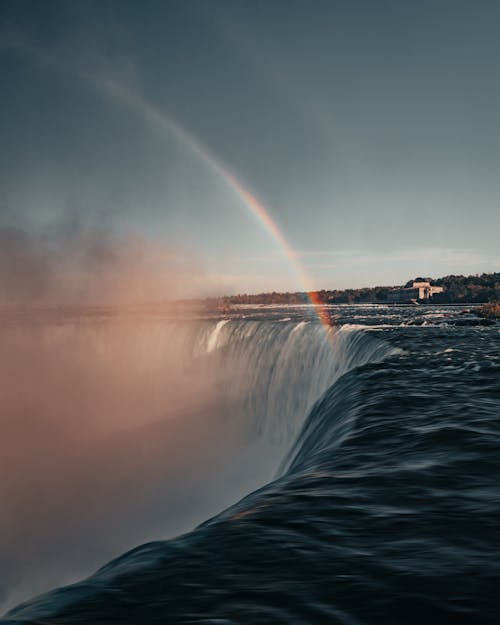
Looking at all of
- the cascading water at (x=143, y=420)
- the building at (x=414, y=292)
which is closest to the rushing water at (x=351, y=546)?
the cascading water at (x=143, y=420)

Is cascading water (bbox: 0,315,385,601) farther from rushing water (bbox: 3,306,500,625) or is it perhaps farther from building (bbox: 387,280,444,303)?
building (bbox: 387,280,444,303)

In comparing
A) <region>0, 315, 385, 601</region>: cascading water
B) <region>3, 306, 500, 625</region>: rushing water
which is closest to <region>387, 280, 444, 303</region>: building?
<region>0, 315, 385, 601</region>: cascading water

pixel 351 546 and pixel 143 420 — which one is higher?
pixel 351 546

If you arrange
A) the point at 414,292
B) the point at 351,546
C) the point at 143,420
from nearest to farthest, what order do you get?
1. the point at 351,546
2. the point at 143,420
3. the point at 414,292

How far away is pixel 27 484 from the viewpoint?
20.4 meters

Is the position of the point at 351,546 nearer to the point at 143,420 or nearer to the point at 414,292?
the point at 143,420

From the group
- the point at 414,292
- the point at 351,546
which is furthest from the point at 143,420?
the point at 414,292

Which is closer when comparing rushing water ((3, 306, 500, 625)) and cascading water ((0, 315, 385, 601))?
rushing water ((3, 306, 500, 625))

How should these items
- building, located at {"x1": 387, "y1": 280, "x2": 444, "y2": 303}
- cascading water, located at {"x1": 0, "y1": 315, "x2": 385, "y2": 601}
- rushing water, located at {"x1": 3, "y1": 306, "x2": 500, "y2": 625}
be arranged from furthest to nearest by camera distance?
building, located at {"x1": 387, "y1": 280, "x2": 444, "y2": 303}, cascading water, located at {"x1": 0, "y1": 315, "x2": 385, "y2": 601}, rushing water, located at {"x1": 3, "y1": 306, "x2": 500, "y2": 625}

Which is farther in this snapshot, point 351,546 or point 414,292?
point 414,292

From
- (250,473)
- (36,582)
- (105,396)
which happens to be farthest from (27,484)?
(105,396)

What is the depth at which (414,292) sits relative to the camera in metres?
102

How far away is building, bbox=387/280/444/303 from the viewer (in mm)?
101812

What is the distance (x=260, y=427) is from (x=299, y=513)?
722 inches
